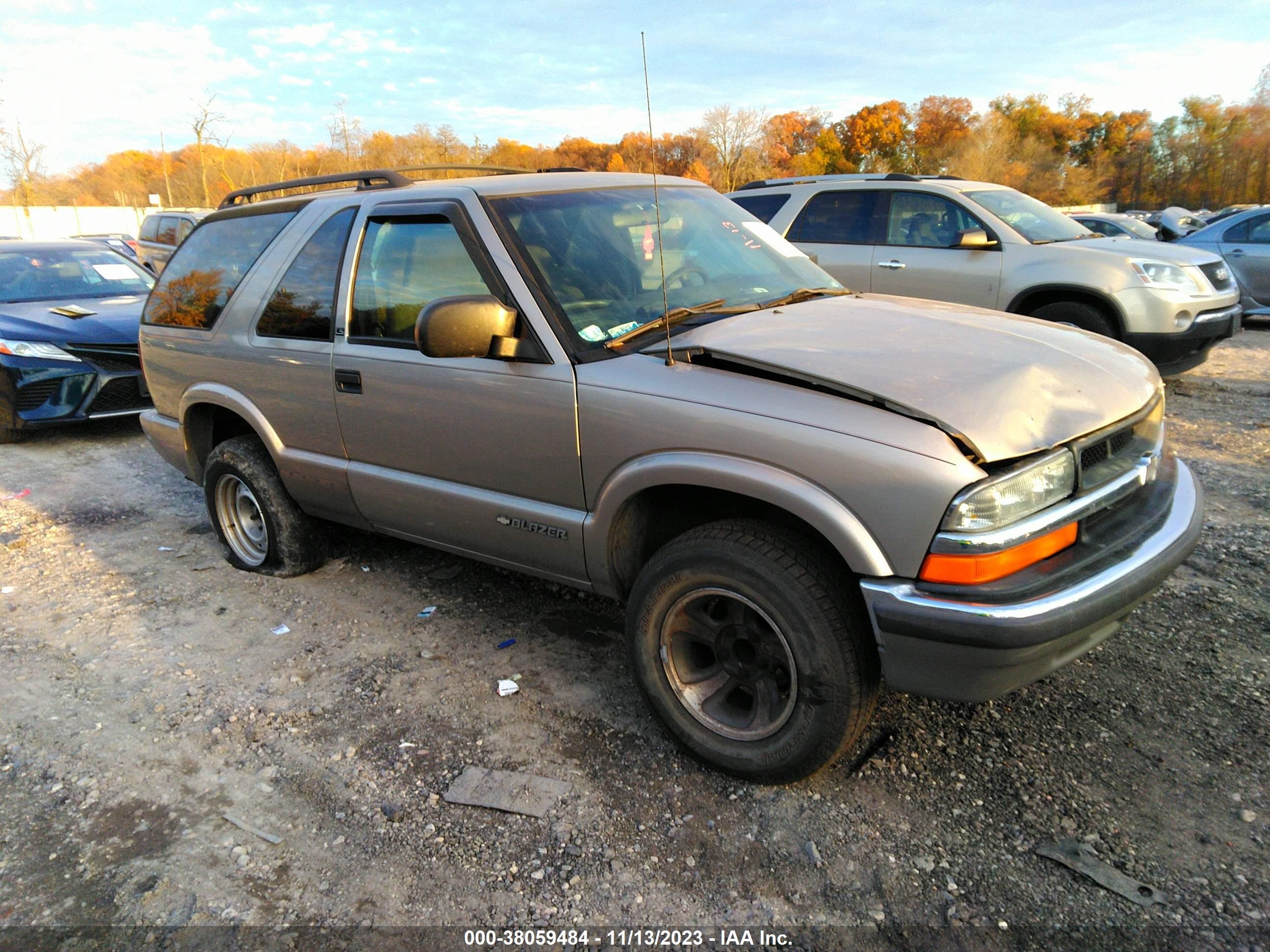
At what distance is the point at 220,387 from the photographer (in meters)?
4.21

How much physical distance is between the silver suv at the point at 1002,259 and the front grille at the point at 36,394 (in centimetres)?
645

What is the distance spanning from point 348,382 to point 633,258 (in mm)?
1340

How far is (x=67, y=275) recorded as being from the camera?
8148 mm

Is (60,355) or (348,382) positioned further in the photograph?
(60,355)

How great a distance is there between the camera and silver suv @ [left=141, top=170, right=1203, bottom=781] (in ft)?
7.22

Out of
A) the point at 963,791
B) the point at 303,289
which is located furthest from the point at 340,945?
the point at 303,289

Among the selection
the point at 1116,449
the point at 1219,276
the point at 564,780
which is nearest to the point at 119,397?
the point at 564,780

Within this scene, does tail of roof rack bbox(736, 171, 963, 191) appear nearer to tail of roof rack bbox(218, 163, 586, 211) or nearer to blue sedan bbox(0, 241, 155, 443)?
tail of roof rack bbox(218, 163, 586, 211)

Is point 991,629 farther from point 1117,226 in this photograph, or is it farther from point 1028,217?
point 1117,226

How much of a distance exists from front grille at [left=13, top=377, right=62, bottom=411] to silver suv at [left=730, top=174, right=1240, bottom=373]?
21.2ft

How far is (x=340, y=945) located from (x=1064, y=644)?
81.5 inches

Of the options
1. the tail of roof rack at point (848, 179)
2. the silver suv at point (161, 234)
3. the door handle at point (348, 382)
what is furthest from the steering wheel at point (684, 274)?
the silver suv at point (161, 234)

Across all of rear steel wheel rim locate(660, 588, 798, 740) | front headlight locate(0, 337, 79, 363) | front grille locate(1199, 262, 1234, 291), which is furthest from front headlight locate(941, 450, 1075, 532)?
front headlight locate(0, 337, 79, 363)

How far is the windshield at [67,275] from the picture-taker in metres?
7.79
